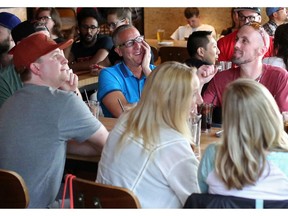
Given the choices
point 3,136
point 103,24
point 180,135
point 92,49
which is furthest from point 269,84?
point 103,24

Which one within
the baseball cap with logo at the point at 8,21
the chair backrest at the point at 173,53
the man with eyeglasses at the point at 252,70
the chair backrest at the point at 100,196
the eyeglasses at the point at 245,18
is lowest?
the chair backrest at the point at 173,53

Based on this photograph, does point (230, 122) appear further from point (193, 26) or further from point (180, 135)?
point (193, 26)

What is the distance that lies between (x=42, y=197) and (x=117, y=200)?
2.04ft

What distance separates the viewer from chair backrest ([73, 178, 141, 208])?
6.28ft

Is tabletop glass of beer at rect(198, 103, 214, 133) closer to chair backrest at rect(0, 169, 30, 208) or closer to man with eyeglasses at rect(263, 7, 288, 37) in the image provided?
chair backrest at rect(0, 169, 30, 208)

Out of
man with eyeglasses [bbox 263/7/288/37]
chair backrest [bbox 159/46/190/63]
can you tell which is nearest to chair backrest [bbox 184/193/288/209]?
man with eyeglasses [bbox 263/7/288/37]

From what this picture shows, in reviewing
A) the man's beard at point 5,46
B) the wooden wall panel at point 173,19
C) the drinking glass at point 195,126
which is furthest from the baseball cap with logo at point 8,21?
the wooden wall panel at point 173,19

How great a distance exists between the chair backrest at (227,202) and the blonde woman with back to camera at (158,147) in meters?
0.20

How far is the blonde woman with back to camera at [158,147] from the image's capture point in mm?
2088

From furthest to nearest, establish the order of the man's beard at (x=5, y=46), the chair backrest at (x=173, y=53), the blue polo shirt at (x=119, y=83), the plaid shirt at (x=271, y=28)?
the chair backrest at (x=173, y=53) < the plaid shirt at (x=271, y=28) < the man's beard at (x=5, y=46) < the blue polo shirt at (x=119, y=83)

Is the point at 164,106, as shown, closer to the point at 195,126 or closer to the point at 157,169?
the point at 157,169

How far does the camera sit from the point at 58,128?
7.82 ft

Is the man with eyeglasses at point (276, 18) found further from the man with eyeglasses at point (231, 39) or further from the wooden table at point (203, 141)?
the wooden table at point (203, 141)

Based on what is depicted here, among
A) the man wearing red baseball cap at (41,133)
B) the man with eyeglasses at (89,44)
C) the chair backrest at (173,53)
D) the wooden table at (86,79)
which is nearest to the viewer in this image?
the man wearing red baseball cap at (41,133)
